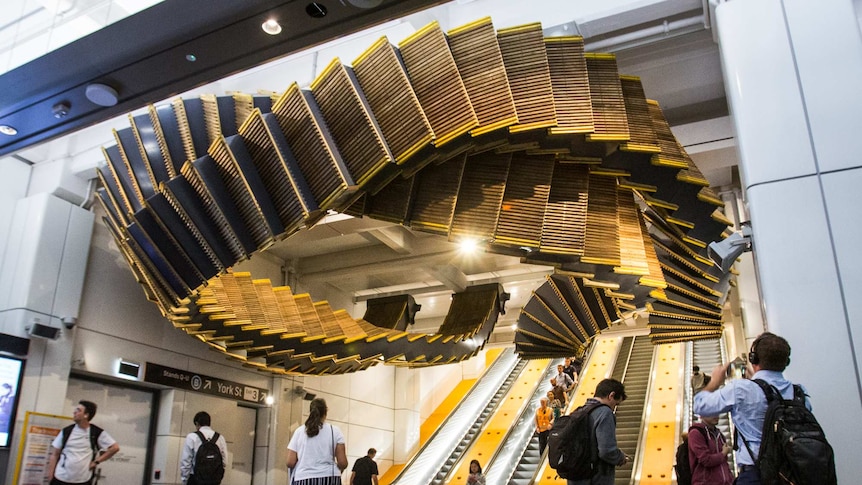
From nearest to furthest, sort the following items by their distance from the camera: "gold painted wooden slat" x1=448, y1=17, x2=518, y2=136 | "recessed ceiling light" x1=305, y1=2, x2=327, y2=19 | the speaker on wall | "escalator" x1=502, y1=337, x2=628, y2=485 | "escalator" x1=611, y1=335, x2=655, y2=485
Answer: "recessed ceiling light" x1=305, y1=2, x2=327, y2=19
"gold painted wooden slat" x1=448, y1=17, x2=518, y2=136
the speaker on wall
"escalator" x1=502, y1=337, x2=628, y2=485
"escalator" x1=611, y1=335, x2=655, y2=485

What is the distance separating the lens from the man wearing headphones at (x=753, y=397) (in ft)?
10.4

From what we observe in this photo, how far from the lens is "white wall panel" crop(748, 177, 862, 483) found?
13.0 feet

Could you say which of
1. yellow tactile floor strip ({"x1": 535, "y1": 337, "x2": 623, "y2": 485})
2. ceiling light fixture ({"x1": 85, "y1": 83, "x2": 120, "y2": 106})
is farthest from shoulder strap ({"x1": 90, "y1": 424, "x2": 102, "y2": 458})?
yellow tactile floor strip ({"x1": 535, "y1": 337, "x2": 623, "y2": 485})

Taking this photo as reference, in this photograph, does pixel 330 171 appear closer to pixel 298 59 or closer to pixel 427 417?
pixel 298 59

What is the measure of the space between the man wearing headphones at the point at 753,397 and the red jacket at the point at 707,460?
254cm

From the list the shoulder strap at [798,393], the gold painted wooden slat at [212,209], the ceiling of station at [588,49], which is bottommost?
the shoulder strap at [798,393]

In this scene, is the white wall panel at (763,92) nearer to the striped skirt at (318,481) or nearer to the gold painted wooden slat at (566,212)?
the gold painted wooden slat at (566,212)

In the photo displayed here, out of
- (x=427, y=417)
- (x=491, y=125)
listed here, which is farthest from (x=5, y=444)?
(x=427, y=417)

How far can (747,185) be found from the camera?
15.4 ft

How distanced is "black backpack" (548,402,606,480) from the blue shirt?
1793 millimetres

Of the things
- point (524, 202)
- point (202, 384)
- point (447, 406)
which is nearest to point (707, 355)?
point (447, 406)

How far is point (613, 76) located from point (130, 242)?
16.0ft

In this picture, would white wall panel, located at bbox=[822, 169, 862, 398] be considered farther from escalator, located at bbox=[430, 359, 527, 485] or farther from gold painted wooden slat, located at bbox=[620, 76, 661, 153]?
escalator, located at bbox=[430, 359, 527, 485]

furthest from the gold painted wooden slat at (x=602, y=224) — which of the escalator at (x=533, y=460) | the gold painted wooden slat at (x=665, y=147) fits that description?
the escalator at (x=533, y=460)
